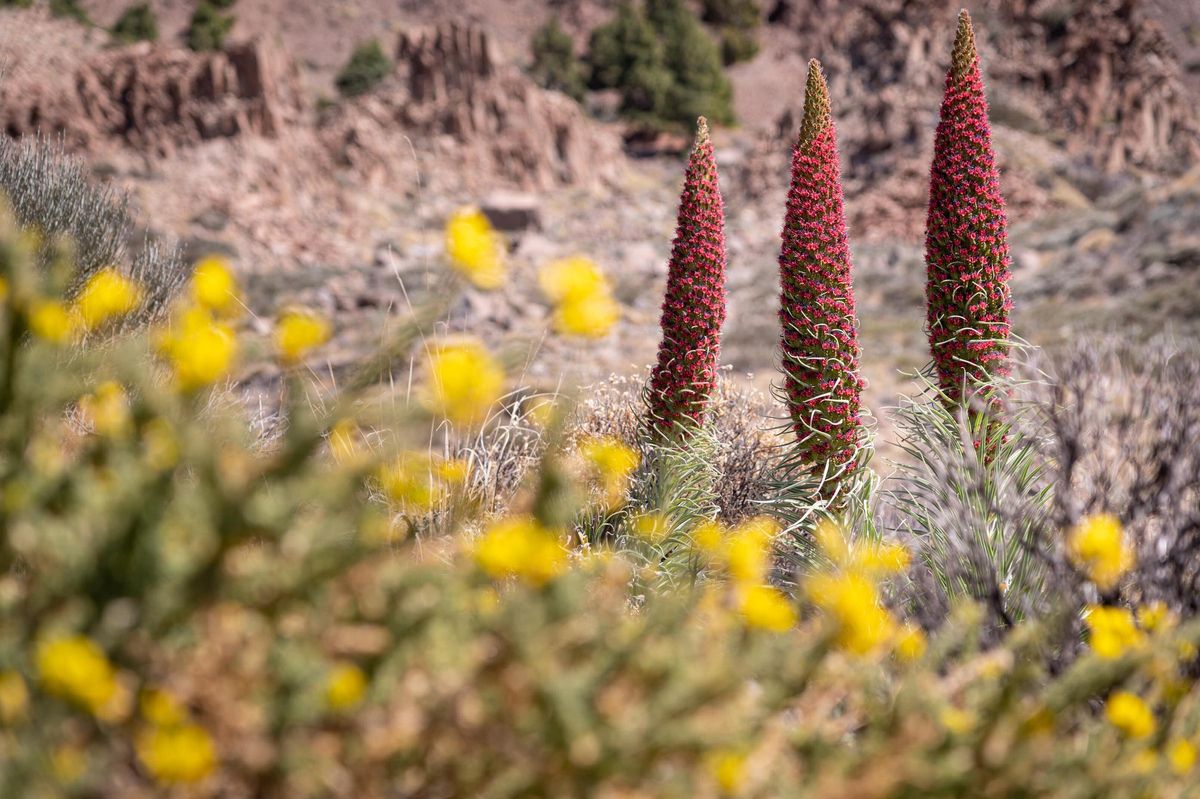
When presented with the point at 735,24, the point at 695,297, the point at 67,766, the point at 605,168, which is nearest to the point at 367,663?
the point at 67,766

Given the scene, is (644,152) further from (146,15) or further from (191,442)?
(191,442)

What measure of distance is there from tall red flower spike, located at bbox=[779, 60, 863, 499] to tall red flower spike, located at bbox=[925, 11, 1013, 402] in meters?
0.38

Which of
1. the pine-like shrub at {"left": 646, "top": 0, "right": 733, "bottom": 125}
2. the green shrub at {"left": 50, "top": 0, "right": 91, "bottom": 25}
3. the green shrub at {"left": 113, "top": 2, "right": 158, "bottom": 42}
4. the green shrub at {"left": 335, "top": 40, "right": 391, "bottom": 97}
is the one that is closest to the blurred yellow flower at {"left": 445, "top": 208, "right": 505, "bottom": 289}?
the pine-like shrub at {"left": 646, "top": 0, "right": 733, "bottom": 125}

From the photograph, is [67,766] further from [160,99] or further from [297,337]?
[160,99]

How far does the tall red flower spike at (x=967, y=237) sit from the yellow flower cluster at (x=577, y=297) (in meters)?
2.27

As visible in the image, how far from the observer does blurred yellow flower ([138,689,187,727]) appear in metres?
1.25

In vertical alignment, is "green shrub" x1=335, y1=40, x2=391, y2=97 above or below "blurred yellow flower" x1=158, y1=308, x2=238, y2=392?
above

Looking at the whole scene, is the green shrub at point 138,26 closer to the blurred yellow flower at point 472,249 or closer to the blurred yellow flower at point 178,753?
the blurred yellow flower at point 472,249

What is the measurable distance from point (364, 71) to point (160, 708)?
47.7m

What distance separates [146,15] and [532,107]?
2550 centimetres

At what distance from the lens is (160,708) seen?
1252mm

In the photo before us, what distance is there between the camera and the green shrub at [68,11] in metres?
42.3

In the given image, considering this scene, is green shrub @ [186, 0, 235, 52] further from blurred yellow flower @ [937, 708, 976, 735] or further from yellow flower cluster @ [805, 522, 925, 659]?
blurred yellow flower @ [937, 708, 976, 735]

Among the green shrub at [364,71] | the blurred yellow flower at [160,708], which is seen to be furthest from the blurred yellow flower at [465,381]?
the green shrub at [364,71]
